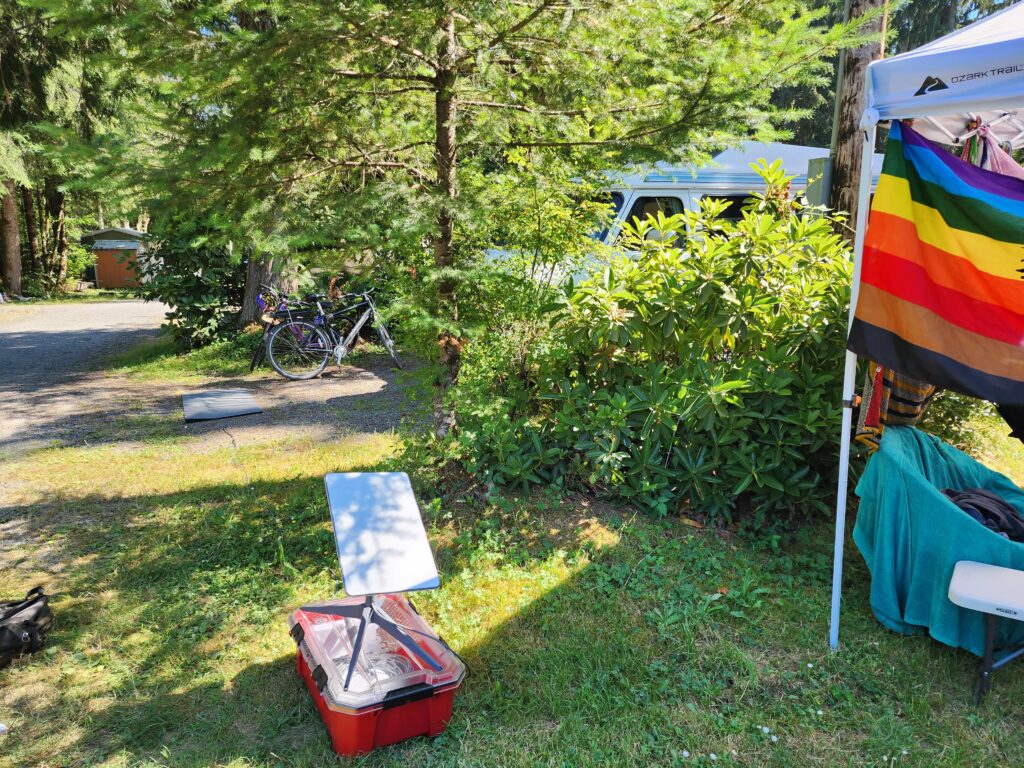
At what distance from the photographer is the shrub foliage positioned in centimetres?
402

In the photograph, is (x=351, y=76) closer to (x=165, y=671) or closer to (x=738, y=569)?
(x=165, y=671)

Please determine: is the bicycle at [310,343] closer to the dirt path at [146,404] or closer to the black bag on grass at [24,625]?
the dirt path at [146,404]

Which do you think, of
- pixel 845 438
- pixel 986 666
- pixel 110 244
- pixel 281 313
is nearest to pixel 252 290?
pixel 281 313

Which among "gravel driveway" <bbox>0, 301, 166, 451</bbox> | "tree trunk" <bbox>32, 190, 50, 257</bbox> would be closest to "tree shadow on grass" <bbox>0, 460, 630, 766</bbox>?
"gravel driveway" <bbox>0, 301, 166, 451</bbox>

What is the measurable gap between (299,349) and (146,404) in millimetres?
1966

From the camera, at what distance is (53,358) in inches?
412

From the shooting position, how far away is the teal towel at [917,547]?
9.83ft

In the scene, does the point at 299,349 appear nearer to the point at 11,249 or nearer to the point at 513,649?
the point at 513,649

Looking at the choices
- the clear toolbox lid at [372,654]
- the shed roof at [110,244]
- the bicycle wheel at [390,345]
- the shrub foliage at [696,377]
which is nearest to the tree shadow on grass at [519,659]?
the clear toolbox lid at [372,654]

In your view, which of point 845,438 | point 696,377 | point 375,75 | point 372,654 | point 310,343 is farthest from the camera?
point 310,343

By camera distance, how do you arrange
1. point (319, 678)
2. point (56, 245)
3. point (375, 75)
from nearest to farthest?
point (319, 678), point (375, 75), point (56, 245)

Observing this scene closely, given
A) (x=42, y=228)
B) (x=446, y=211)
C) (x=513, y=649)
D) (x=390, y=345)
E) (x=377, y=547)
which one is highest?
(x=42, y=228)

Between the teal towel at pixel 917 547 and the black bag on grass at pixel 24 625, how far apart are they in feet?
12.9

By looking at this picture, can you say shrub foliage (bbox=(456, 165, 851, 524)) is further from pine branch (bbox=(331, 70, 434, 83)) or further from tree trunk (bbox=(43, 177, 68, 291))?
tree trunk (bbox=(43, 177, 68, 291))
